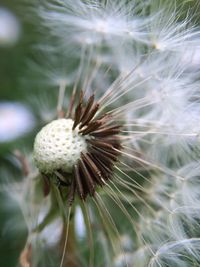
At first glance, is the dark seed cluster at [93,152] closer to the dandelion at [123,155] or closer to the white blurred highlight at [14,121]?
the dandelion at [123,155]

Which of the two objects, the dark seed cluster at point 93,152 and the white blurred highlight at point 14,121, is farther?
the white blurred highlight at point 14,121

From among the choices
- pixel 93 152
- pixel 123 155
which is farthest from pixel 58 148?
pixel 123 155

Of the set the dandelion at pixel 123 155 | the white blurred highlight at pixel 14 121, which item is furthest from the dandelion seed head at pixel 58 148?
the white blurred highlight at pixel 14 121

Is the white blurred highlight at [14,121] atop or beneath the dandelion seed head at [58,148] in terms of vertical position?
atop

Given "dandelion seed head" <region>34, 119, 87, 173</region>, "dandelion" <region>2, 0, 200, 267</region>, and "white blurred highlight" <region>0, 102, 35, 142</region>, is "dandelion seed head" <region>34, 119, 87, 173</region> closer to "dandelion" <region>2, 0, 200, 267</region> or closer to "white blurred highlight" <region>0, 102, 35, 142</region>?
"dandelion" <region>2, 0, 200, 267</region>

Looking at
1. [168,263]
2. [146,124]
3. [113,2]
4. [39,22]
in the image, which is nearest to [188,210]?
[168,263]

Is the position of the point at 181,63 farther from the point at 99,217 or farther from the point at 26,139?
the point at 26,139

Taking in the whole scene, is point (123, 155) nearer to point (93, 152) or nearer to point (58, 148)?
point (93, 152)

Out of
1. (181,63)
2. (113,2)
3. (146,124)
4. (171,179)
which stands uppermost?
(113,2)
